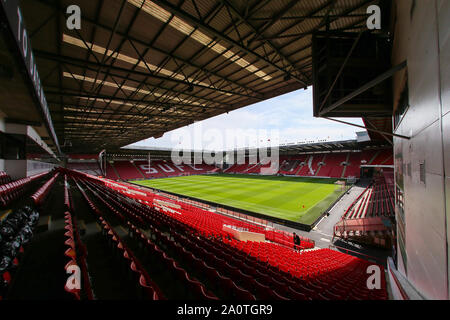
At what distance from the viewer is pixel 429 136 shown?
2.54 meters

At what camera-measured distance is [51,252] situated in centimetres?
338

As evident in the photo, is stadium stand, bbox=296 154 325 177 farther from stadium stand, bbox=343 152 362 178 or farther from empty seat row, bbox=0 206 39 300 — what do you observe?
empty seat row, bbox=0 206 39 300

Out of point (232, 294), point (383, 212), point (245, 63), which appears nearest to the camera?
point (232, 294)

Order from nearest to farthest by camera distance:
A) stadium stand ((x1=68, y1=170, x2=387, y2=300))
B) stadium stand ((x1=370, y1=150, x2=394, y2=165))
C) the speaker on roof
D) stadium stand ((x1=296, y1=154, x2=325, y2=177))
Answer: stadium stand ((x1=68, y1=170, x2=387, y2=300)), the speaker on roof, stadium stand ((x1=370, y1=150, x2=394, y2=165)), stadium stand ((x1=296, y1=154, x2=325, y2=177))

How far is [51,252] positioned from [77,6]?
6243 mm

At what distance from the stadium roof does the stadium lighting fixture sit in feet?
0.10

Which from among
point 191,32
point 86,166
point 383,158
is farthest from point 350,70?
point 86,166

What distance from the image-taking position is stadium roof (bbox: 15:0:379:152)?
512 centimetres

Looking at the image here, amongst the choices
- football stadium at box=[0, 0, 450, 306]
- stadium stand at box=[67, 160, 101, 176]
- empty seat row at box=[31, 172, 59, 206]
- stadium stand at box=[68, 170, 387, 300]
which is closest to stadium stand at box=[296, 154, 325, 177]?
football stadium at box=[0, 0, 450, 306]

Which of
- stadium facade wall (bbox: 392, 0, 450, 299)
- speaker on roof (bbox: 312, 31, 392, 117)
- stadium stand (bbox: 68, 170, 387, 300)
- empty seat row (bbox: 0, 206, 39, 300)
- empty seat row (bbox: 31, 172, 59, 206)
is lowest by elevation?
stadium stand (bbox: 68, 170, 387, 300)

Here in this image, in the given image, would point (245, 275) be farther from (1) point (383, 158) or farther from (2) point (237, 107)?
(1) point (383, 158)

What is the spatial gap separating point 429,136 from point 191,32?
6.97m
